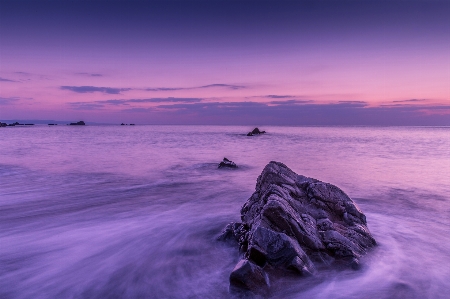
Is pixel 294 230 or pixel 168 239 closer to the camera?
pixel 294 230

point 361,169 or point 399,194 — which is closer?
point 399,194

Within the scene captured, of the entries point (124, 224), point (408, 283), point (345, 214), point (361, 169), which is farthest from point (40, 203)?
point (361, 169)

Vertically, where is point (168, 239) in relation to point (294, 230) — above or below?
below

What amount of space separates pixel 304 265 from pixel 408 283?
1.82 m

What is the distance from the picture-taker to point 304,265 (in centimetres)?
493

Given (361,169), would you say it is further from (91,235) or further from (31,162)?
(31,162)

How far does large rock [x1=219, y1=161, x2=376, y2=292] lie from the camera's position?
192 inches

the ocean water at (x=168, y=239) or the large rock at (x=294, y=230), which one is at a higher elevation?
the large rock at (x=294, y=230)

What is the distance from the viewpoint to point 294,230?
538cm

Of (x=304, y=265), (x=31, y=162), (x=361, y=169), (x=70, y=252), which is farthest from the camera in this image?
(x=31, y=162)

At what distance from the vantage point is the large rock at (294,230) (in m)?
4.88

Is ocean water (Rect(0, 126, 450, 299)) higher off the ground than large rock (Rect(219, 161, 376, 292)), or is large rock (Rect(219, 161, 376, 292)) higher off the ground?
large rock (Rect(219, 161, 376, 292))

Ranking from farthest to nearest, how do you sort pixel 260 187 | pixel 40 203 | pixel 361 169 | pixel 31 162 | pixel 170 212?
pixel 31 162 → pixel 361 169 → pixel 40 203 → pixel 170 212 → pixel 260 187

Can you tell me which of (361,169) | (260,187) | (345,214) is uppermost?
(260,187)
